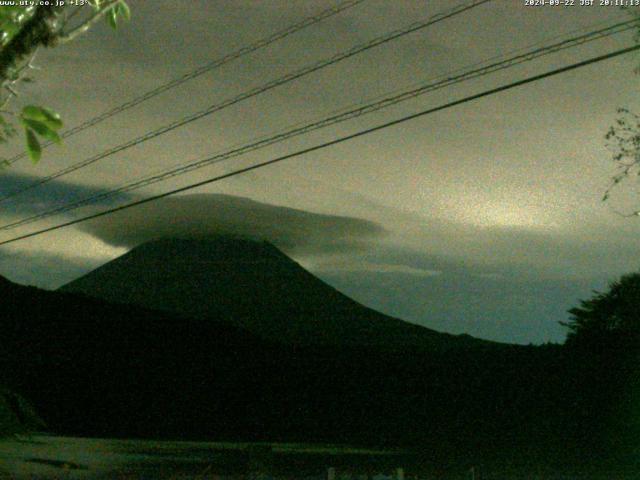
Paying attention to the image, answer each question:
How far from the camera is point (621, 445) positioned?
79.4ft

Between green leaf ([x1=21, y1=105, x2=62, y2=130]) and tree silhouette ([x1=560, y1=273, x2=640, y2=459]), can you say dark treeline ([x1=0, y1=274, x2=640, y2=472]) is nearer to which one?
tree silhouette ([x1=560, y1=273, x2=640, y2=459])

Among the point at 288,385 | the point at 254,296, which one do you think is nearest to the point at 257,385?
the point at 288,385

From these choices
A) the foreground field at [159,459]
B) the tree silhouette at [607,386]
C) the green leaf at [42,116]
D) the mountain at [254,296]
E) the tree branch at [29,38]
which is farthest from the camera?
the mountain at [254,296]

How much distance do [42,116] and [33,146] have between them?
0.41 ft

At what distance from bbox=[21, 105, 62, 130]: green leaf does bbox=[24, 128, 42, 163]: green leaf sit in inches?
2.3

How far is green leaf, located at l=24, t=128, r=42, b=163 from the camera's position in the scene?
2.89m

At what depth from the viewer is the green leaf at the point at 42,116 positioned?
9.34ft

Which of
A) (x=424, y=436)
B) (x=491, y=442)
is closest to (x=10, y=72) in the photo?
(x=491, y=442)

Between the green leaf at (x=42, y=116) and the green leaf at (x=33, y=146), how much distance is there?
0.19ft

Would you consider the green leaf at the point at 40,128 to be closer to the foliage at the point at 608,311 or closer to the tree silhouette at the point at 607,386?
the tree silhouette at the point at 607,386

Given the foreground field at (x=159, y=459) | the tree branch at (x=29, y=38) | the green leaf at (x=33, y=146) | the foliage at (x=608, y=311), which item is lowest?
the foreground field at (x=159, y=459)

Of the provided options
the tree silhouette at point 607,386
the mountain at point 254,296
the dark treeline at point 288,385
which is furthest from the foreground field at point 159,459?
the mountain at point 254,296

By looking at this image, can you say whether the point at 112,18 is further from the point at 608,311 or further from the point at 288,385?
the point at 608,311

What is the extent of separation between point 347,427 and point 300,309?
92452mm
